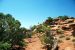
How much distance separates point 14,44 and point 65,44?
948cm

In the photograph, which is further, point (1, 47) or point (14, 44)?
point (14, 44)

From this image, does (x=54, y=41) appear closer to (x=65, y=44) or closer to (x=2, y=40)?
(x=65, y=44)

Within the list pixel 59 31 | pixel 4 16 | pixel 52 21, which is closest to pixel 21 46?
pixel 4 16

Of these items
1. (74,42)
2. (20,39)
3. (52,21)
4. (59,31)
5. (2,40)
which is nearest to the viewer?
(2,40)

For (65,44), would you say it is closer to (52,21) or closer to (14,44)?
(14,44)

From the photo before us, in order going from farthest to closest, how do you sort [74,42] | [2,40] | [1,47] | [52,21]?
[52,21] → [74,42] → [2,40] → [1,47]

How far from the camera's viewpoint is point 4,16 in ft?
91.3

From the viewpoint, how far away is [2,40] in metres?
25.1

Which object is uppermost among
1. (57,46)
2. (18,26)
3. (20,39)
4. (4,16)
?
(4,16)

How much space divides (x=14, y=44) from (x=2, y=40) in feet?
12.3

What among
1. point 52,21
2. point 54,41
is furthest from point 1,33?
point 52,21

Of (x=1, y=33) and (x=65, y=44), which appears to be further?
(x=65, y=44)

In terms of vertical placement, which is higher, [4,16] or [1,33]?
[4,16]

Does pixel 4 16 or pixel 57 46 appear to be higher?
pixel 4 16
